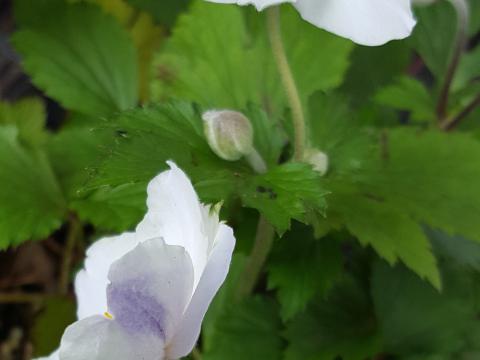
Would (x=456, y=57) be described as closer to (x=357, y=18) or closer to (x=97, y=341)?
(x=357, y=18)

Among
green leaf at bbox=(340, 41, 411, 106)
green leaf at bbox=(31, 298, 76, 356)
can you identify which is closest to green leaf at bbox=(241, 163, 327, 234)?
green leaf at bbox=(31, 298, 76, 356)

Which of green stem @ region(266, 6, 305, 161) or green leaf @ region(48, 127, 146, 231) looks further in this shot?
green leaf @ region(48, 127, 146, 231)

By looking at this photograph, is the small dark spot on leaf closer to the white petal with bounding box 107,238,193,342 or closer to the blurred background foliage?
the blurred background foliage

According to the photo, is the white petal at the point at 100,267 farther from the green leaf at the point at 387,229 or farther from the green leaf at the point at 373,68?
the green leaf at the point at 373,68

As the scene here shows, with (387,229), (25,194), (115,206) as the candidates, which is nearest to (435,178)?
(387,229)

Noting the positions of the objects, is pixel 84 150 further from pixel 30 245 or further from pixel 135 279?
pixel 135 279

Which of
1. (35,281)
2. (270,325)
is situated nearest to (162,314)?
(270,325)

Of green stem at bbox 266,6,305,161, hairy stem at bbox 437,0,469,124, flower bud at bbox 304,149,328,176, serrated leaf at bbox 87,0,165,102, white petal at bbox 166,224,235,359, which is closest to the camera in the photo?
white petal at bbox 166,224,235,359

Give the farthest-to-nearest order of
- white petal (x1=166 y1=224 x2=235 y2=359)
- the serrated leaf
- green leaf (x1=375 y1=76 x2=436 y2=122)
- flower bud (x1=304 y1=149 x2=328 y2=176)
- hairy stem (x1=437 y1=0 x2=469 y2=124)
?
the serrated leaf → green leaf (x1=375 y1=76 x2=436 y2=122) → hairy stem (x1=437 y1=0 x2=469 y2=124) → flower bud (x1=304 y1=149 x2=328 y2=176) → white petal (x1=166 y1=224 x2=235 y2=359)
